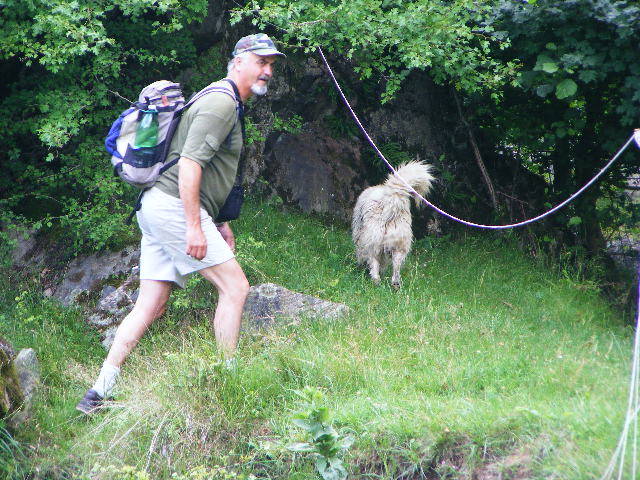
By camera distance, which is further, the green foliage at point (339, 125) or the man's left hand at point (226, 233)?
the green foliage at point (339, 125)

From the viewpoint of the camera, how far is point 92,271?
732cm

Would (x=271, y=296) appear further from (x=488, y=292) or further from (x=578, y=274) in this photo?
(x=578, y=274)

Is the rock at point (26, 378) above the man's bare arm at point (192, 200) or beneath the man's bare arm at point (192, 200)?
beneath

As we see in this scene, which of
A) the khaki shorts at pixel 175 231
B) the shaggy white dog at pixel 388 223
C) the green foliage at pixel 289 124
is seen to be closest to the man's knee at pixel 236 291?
the khaki shorts at pixel 175 231

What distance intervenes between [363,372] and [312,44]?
3492mm

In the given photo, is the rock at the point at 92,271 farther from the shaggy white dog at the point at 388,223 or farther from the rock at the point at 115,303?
the shaggy white dog at the point at 388,223

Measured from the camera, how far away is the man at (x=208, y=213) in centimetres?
493

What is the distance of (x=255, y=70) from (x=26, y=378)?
2.74 m

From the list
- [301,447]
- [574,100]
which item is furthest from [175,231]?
[574,100]

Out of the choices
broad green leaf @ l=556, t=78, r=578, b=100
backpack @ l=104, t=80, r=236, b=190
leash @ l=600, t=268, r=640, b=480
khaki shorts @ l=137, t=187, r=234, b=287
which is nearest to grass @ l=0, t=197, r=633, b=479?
leash @ l=600, t=268, r=640, b=480

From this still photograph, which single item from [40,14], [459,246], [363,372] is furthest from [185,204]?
[459,246]

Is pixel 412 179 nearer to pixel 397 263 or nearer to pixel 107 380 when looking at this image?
pixel 397 263

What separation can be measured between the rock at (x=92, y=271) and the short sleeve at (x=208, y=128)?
2.65 metres

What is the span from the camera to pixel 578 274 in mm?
7387
